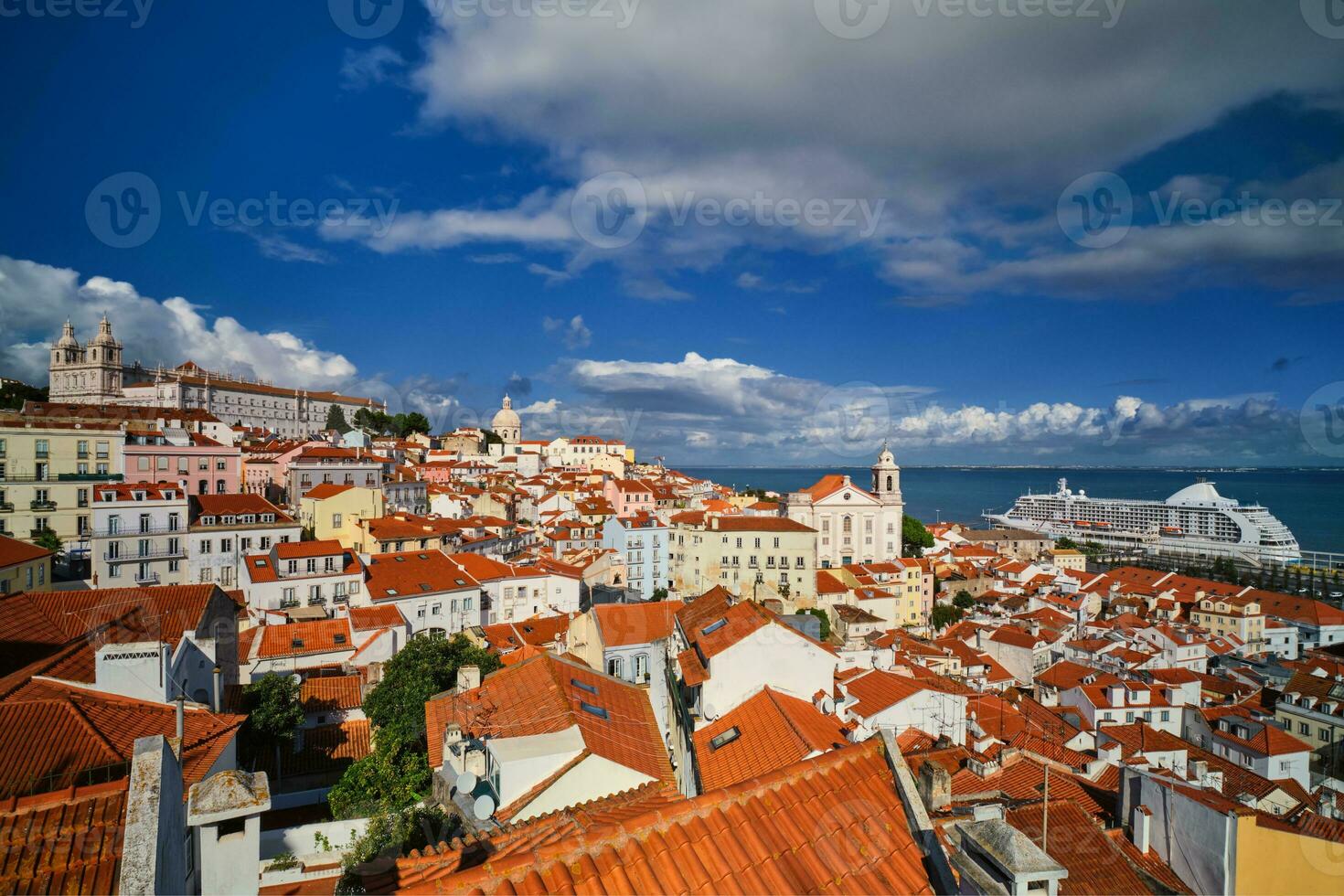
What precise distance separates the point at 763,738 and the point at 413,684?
38.1ft

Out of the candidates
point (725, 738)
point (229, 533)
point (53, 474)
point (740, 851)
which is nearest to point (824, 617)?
point (229, 533)

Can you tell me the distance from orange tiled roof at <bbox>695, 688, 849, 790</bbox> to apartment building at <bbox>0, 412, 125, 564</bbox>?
116ft

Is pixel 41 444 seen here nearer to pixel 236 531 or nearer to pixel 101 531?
pixel 101 531

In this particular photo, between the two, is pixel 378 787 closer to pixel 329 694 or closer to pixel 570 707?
pixel 570 707

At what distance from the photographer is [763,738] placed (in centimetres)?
1034

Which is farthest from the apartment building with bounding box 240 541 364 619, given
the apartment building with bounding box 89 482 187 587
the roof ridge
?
the roof ridge

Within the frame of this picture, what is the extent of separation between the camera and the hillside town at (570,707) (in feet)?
14.6

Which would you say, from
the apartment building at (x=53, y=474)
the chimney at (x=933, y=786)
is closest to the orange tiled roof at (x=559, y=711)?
the chimney at (x=933, y=786)

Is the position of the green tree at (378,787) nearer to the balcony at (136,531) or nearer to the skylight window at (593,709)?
the skylight window at (593,709)

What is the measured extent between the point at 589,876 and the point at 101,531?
3646cm

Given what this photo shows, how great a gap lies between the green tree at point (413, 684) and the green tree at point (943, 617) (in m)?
44.9

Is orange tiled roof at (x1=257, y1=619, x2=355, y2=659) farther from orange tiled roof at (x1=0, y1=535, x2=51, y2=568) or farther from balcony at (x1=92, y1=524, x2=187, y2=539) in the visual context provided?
balcony at (x1=92, y1=524, x2=187, y2=539)

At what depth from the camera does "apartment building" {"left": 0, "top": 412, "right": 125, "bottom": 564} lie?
3178cm

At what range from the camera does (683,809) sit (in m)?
4.06
